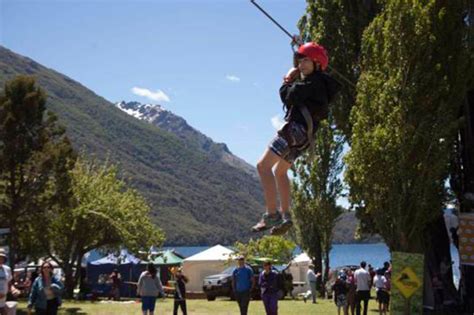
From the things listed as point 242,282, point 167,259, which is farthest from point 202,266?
point 242,282

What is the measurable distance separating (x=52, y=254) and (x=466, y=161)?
2438 centimetres

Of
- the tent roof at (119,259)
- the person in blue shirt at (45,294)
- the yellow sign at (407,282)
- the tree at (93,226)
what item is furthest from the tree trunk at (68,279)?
the person in blue shirt at (45,294)

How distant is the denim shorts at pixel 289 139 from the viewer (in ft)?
18.5

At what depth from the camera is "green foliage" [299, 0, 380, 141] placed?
76.0ft

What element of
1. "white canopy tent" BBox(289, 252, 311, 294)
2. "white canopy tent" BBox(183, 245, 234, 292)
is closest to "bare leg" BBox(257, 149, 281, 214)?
"white canopy tent" BBox(183, 245, 234, 292)

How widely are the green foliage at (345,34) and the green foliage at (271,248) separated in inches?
667

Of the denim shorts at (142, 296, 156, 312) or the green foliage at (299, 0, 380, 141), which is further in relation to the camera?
the green foliage at (299, 0, 380, 141)

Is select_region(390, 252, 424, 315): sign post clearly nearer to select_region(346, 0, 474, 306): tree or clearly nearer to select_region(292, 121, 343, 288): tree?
select_region(346, 0, 474, 306): tree

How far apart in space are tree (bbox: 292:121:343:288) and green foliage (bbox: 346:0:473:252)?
46.4 feet

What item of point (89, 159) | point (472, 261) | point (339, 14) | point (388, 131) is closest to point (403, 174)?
point (388, 131)

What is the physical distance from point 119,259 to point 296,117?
33.0 metres

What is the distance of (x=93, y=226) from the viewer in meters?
33.7

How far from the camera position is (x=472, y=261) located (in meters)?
20.2

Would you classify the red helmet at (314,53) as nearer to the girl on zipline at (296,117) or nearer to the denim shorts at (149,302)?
the girl on zipline at (296,117)
